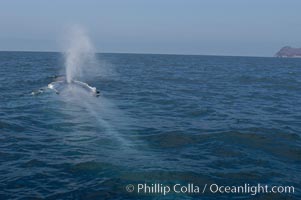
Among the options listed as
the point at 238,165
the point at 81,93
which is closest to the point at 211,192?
the point at 238,165

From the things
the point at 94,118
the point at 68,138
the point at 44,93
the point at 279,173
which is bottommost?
the point at 279,173

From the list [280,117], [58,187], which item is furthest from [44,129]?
[280,117]

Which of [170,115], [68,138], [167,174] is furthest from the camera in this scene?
[170,115]

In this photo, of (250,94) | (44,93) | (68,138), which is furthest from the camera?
(250,94)

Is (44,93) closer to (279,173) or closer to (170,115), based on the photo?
(170,115)

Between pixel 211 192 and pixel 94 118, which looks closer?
pixel 211 192

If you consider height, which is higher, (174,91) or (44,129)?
(174,91)

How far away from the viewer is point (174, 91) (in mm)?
37438

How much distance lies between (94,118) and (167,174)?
10.1m

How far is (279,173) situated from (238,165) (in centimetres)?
151

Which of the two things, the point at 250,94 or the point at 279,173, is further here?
the point at 250,94

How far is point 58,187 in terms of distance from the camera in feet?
41.0

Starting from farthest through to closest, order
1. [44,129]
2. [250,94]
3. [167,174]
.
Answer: [250,94], [44,129], [167,174]

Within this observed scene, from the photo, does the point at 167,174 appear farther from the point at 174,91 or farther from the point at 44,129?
the point at 174,91
